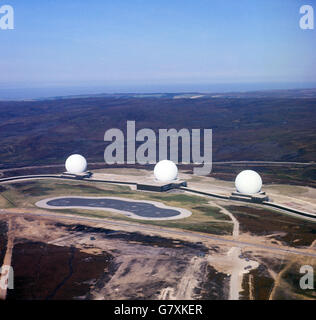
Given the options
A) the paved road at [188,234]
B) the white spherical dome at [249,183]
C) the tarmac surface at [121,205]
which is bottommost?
the paved road at [188,234]

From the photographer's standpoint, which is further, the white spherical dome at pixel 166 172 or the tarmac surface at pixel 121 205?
the white spherical dome at pixel 166 172

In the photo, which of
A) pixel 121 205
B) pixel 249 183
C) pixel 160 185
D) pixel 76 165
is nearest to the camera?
pixel 121 205

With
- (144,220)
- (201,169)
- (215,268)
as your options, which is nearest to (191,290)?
(215,268)

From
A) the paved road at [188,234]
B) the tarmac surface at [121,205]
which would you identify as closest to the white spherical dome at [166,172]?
the tarmac surface at [121,205]

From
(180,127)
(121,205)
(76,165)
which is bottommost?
(121,205)

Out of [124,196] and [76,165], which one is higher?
[76,165]

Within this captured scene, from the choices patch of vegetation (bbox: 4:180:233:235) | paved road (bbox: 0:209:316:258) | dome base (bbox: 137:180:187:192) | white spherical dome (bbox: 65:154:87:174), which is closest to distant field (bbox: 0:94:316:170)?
white spherical dome (bbox: 65:154:87:174)

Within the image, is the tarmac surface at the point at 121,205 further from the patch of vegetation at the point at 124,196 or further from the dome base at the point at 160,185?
the dome base at the point at 160,185

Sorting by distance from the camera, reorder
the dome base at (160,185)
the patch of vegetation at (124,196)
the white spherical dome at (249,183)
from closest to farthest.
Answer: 1. the patch of vegetation at (124,196)
2. the white spherical dome at (249,183)
3. the dome base at (160,185)

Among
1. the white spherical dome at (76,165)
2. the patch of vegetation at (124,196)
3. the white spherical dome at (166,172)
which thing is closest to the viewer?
the patch of vegetation at (124,196)

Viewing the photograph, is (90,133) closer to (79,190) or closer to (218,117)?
(218,117)

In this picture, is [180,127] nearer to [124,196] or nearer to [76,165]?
[76,165]

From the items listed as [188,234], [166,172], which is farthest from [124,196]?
[188,234]
